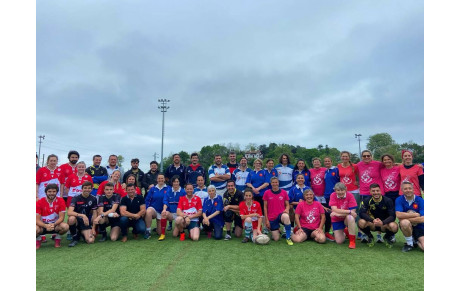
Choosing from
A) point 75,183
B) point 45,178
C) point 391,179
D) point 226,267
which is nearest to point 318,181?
point 391,179

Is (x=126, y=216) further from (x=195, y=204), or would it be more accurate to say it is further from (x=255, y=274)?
(x=255, y=274)

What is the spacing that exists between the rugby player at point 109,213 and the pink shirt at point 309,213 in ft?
12.9

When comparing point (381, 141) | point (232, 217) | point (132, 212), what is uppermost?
point (381, 141)

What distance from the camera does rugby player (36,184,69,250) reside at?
5.85 meters

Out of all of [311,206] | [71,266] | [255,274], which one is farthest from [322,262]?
[71,266]

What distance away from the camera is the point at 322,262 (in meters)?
4.60

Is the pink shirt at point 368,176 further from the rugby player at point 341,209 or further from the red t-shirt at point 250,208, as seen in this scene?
the red t-shirt at point 250,208

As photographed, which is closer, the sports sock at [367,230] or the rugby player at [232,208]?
the sports sock at [367,230]

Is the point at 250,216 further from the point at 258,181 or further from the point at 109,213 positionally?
the point at 109,213

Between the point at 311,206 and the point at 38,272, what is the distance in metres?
4.97

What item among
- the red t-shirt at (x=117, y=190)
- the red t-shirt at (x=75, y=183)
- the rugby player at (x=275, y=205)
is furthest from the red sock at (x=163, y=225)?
the rugby player at (x=275, y=205)

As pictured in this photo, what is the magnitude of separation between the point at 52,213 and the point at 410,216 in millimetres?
6792

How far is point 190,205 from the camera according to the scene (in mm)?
6871

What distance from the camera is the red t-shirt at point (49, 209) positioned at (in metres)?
5.91
